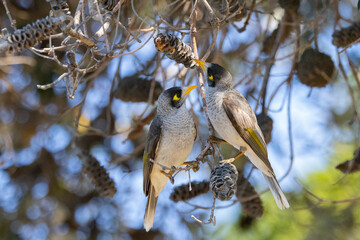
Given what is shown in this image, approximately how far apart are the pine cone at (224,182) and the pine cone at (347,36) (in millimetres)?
1702

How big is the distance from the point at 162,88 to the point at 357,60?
2.34m

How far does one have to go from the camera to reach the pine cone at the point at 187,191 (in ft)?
10.5

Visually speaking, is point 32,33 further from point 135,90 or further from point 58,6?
point 135,90

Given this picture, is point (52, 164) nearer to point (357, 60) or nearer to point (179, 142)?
point (179, 142)

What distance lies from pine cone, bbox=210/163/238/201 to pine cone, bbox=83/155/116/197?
1.30m

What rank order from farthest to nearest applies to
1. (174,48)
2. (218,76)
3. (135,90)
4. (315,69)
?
(135,90) → (315,69) → (218,76) → (174,48)

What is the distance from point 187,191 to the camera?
3.22m

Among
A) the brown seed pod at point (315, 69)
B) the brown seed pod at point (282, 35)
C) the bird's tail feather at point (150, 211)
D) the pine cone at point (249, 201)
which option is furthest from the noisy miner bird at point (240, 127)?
the brown seed pod at point (282, 35)

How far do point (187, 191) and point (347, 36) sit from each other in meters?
1.65

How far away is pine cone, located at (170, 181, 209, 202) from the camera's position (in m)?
3.20

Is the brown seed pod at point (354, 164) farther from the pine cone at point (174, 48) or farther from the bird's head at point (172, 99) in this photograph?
the pine cone at point (174, 48)

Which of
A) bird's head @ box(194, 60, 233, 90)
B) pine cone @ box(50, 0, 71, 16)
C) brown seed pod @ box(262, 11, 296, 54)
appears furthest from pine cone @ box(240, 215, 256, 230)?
pine cone @ box(50, 0, 71, 16)

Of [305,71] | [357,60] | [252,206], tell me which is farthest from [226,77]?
[357,60]

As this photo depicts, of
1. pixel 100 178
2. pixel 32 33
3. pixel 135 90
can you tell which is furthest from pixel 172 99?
pixel 32 33
